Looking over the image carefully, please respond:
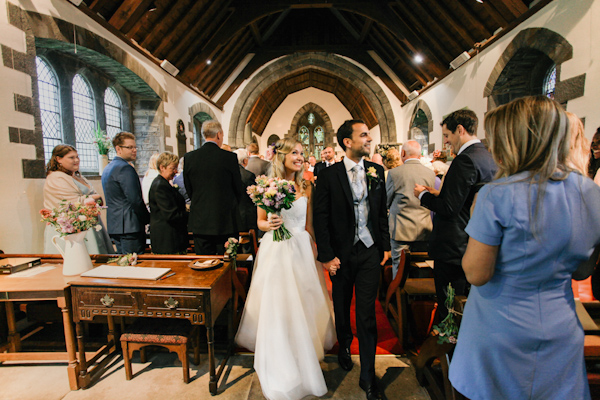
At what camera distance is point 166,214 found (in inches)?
111

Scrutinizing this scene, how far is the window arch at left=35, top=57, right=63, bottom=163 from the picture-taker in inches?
182

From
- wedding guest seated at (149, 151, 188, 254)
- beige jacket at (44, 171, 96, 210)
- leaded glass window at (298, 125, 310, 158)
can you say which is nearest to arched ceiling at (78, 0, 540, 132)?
beige jacket at (44, 171, 96, 210)

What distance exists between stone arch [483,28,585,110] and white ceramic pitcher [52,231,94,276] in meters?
5.45

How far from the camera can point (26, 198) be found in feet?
11.0

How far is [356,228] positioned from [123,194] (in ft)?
7.60

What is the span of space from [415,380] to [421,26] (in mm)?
7272

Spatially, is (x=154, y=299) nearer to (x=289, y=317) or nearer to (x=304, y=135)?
(x=289, y=317)

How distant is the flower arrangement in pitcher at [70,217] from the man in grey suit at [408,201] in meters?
2.68

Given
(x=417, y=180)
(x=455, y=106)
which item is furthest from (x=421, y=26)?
(x=417, y=180)

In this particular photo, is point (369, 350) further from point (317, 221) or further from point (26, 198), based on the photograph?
point (26, 198)

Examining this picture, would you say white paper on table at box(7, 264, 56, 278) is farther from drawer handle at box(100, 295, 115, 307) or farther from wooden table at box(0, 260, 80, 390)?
drawer handle at box(100, 295, 115, 307)

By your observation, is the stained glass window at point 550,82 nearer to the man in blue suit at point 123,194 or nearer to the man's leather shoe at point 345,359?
the man's leather shoe at point 345,359

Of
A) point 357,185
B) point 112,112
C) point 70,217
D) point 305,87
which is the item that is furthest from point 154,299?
point 305,87

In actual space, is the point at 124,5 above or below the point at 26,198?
above
